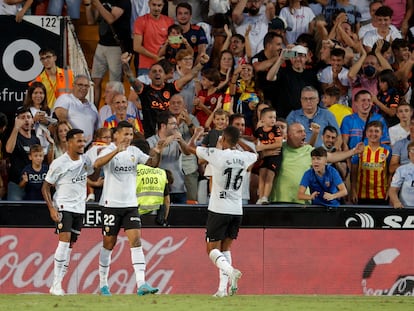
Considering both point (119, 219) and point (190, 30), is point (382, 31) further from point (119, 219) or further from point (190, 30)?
point (119, 219)

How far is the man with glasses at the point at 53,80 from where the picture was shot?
17.3 m

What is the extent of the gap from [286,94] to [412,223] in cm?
312

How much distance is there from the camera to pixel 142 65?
18516 millimetres

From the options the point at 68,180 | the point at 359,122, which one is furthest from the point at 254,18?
the point at 68,180

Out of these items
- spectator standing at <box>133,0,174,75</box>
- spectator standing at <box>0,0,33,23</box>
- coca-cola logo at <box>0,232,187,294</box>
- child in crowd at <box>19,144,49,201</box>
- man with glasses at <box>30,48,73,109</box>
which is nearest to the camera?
coca-cola logo at <box>0,232,187,294</box>

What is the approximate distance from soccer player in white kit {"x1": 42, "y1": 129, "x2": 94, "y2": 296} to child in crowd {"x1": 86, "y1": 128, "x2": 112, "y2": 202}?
0.22 m

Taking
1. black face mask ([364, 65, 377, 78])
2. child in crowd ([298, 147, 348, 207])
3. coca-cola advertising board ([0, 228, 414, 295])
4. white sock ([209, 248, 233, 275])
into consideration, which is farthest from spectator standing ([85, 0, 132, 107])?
white sock ([209, 248, 233, 275])

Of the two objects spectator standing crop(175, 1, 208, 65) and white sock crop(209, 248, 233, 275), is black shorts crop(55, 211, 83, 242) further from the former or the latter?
spectator standing crop(175, 1, 208, 65)

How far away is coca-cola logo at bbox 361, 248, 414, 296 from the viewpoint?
53.5ft

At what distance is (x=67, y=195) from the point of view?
14.3 m

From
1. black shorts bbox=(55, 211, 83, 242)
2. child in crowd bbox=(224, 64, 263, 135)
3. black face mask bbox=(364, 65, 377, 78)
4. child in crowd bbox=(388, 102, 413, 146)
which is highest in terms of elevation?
black face mask bbox=(364, 65, 377, 78)

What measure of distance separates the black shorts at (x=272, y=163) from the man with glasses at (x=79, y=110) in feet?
8.95

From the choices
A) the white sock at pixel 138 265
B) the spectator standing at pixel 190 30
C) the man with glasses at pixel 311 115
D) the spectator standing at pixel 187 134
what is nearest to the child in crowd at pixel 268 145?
the man with glasses at pixel 311 115

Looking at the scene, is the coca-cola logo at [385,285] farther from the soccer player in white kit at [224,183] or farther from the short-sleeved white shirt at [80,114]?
the short-sleeved white shirt at [80,114]
